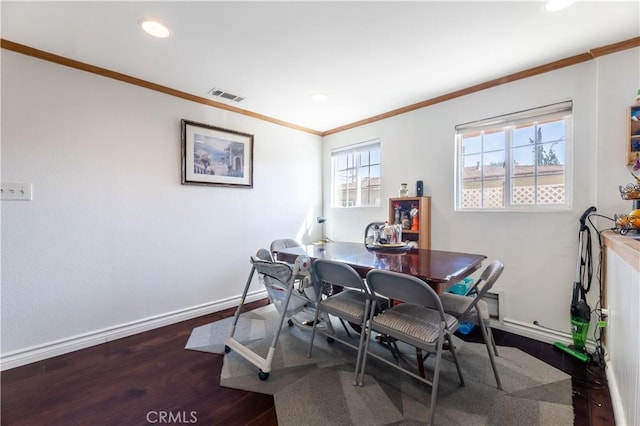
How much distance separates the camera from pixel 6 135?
6.34 ft

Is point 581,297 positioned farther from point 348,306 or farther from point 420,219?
Answer: point 348,306

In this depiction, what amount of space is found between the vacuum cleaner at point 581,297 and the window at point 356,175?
2017mm

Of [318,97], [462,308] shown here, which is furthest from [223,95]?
[462,308]

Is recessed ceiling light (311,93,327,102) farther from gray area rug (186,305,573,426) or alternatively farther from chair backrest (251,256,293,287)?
gray area rug (186,305,573,426)

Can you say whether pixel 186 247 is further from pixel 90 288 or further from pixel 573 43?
pixel 573 43

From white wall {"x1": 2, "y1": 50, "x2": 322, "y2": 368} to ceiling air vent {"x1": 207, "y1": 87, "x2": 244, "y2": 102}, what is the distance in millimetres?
243

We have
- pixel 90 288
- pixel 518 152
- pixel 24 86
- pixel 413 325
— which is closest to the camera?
pixel 413 325

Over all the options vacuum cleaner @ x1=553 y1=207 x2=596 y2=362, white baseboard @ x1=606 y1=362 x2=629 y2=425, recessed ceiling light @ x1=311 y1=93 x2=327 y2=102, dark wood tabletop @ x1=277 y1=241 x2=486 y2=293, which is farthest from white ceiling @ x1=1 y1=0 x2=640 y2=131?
white baseboard @ x1=606 y1=362 x2=629 y2=425

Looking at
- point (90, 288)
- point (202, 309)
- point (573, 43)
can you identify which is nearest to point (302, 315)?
point (202, 309)

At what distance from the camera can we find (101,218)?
2.34 meters

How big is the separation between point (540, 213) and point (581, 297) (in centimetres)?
71

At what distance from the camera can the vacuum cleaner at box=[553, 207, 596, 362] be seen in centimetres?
200

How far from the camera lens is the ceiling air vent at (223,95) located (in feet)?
9.01

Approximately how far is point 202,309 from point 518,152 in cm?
364
